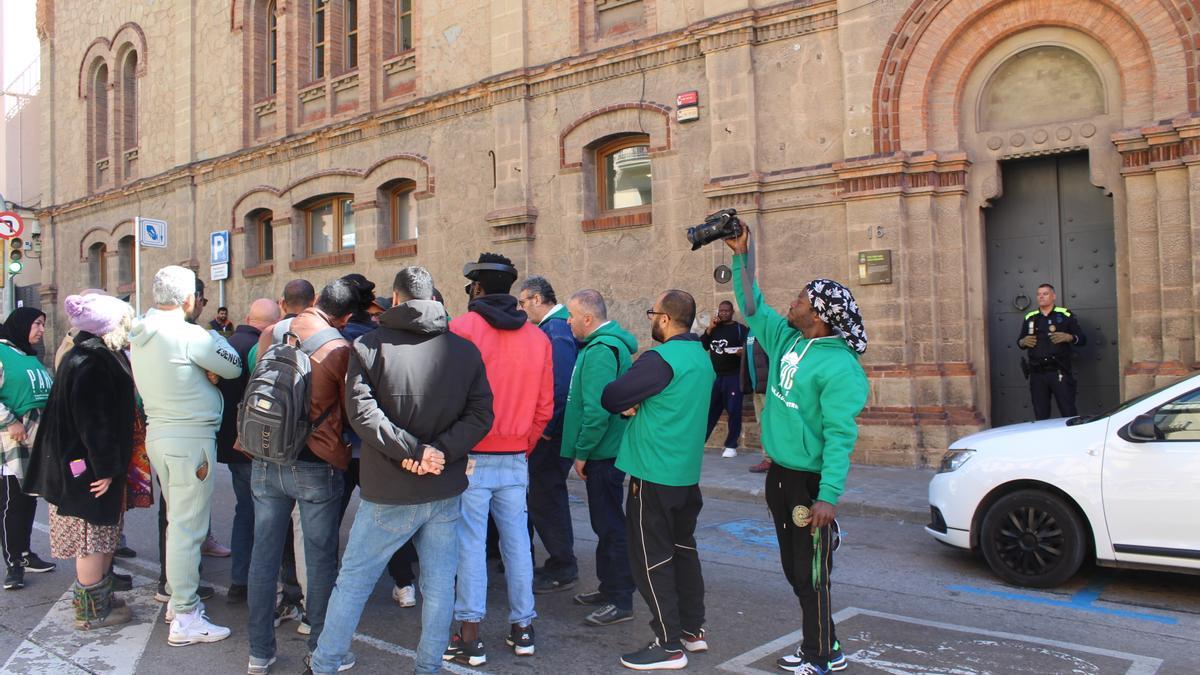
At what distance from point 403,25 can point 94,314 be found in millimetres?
12950

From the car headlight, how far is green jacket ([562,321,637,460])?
2.57 m

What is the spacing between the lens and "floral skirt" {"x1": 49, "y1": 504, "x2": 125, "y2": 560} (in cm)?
544

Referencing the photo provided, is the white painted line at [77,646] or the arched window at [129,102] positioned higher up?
the arched window at [129,102]

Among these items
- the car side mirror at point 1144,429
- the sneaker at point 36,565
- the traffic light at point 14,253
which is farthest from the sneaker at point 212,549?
the traffic light at point 14,253

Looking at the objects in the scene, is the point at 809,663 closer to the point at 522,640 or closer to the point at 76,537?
the point at 522,640

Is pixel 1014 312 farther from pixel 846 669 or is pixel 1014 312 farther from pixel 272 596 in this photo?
pixel 272 596

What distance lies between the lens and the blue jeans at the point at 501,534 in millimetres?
4691

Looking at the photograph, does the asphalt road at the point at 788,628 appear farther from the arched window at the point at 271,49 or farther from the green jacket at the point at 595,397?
the arched window at the point at 271,49

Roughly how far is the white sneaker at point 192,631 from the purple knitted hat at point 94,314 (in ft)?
5.70

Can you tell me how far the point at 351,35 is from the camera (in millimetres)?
18047

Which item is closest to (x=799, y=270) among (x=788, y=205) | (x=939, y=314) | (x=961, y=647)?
(x=788, y=205)

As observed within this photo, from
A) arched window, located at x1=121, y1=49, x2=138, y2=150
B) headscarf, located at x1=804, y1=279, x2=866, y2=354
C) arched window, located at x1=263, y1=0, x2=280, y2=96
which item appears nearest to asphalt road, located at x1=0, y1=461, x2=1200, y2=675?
headscarf, located at x1=804, y1=279, x2=866, y2=354

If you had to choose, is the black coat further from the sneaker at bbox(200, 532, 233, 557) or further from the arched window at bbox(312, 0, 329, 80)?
the arched window at bbox(312, 0, 329, 80)

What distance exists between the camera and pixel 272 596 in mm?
4656
